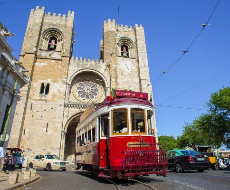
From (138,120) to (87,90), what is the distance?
16585 millimetres

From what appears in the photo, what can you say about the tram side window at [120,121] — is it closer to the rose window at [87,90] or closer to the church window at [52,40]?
the rose window at [87,90]

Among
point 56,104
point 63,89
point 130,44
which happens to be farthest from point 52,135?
point 130,44

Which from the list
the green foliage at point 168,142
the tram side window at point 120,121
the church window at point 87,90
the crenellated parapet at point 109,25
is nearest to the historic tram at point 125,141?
the tram side window at point 120,121

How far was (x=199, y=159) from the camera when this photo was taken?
8.89 metres

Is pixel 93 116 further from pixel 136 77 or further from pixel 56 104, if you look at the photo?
pixel 136 77

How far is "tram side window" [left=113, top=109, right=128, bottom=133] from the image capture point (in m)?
5.79

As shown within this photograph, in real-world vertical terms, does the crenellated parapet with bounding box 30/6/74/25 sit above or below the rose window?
above

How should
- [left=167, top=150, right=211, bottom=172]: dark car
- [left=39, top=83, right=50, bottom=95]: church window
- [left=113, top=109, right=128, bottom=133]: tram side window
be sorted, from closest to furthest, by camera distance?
[left=113, top=109, right=128, bottom=133]: tram side window, [left=167, top=150, right=211, bottom=172]: dark car, [left=39, top=83, right=50, bottom=95]: church window

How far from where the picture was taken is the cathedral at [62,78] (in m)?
17.6

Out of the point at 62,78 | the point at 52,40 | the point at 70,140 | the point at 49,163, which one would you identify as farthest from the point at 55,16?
the point at 49,163

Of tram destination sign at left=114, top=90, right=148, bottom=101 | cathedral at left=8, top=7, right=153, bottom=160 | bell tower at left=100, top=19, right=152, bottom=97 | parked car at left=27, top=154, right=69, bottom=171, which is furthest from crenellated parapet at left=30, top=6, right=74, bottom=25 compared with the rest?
tram destination sign at left=114, top=90, right=148, bottom=101

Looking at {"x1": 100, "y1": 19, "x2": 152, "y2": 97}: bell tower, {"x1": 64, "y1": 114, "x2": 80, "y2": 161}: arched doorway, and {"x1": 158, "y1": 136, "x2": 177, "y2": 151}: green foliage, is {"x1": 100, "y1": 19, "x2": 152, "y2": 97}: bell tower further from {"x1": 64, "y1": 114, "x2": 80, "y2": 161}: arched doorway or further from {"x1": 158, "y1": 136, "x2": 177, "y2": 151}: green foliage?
{"x1": 158, "y1": 136, "x2": 177, "y2": 151}: green foliage

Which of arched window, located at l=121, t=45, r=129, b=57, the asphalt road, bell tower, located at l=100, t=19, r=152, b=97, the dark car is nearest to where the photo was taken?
the asphalt road

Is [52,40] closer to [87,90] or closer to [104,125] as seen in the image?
[87,90]
